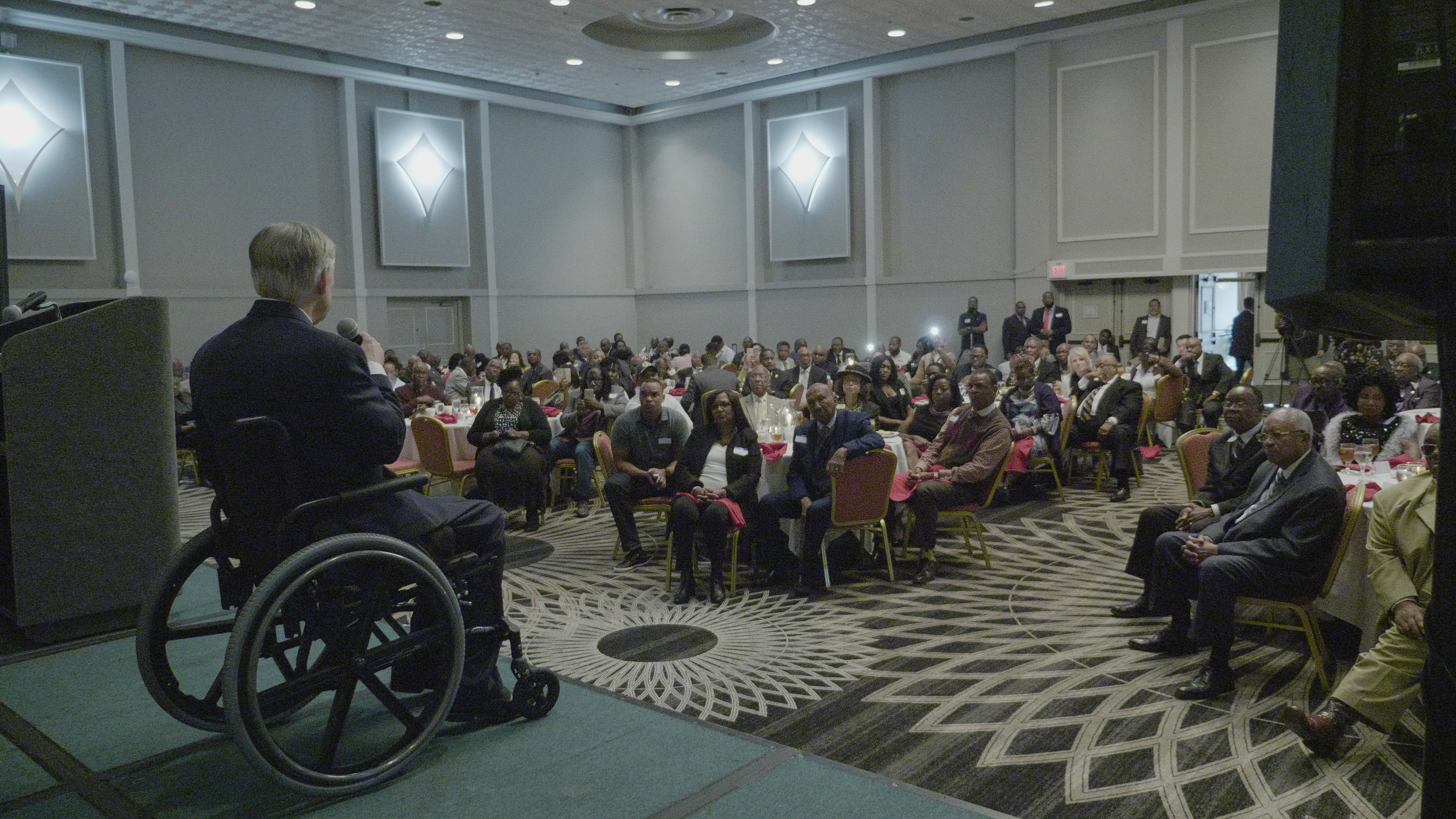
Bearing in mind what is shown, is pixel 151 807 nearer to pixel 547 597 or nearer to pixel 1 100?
pixel 547 597

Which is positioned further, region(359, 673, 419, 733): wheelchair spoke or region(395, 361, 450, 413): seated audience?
region(395, 361, 450, 413): seated audience

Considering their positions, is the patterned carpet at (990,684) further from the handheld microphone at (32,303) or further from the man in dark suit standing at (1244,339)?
the man in dark suit standing at (1244,339)

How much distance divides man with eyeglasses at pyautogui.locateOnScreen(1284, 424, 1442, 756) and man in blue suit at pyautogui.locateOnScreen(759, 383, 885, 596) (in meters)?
2.63

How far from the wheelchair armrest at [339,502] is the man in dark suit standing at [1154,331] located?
13250mm

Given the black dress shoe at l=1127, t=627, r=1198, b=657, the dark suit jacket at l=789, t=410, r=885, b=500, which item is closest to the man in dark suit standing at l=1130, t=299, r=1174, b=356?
the dark suit jacket at l=789, t=410, r=885, b=500

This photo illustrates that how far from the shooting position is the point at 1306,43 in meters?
0.97

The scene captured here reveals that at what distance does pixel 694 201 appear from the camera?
1936cm

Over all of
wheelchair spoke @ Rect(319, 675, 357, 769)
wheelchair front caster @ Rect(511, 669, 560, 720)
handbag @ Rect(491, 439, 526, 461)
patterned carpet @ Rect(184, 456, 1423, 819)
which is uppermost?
handbag @ Rect(491, 439, 526, 461)

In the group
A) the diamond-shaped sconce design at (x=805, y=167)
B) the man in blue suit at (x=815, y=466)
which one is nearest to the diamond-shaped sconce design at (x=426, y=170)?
the diamond-shaped sconce design at (x=805, y=167)

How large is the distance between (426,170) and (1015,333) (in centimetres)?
995

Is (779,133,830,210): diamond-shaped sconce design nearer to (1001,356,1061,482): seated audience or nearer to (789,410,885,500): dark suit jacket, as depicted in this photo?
(1001,356,1061,482): seated audience

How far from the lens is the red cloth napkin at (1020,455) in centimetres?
709

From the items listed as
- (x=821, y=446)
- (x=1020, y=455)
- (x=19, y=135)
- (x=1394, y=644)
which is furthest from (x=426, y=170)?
(x=1394, y=644)

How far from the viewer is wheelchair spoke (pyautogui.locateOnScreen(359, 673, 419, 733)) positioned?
8.47ft
